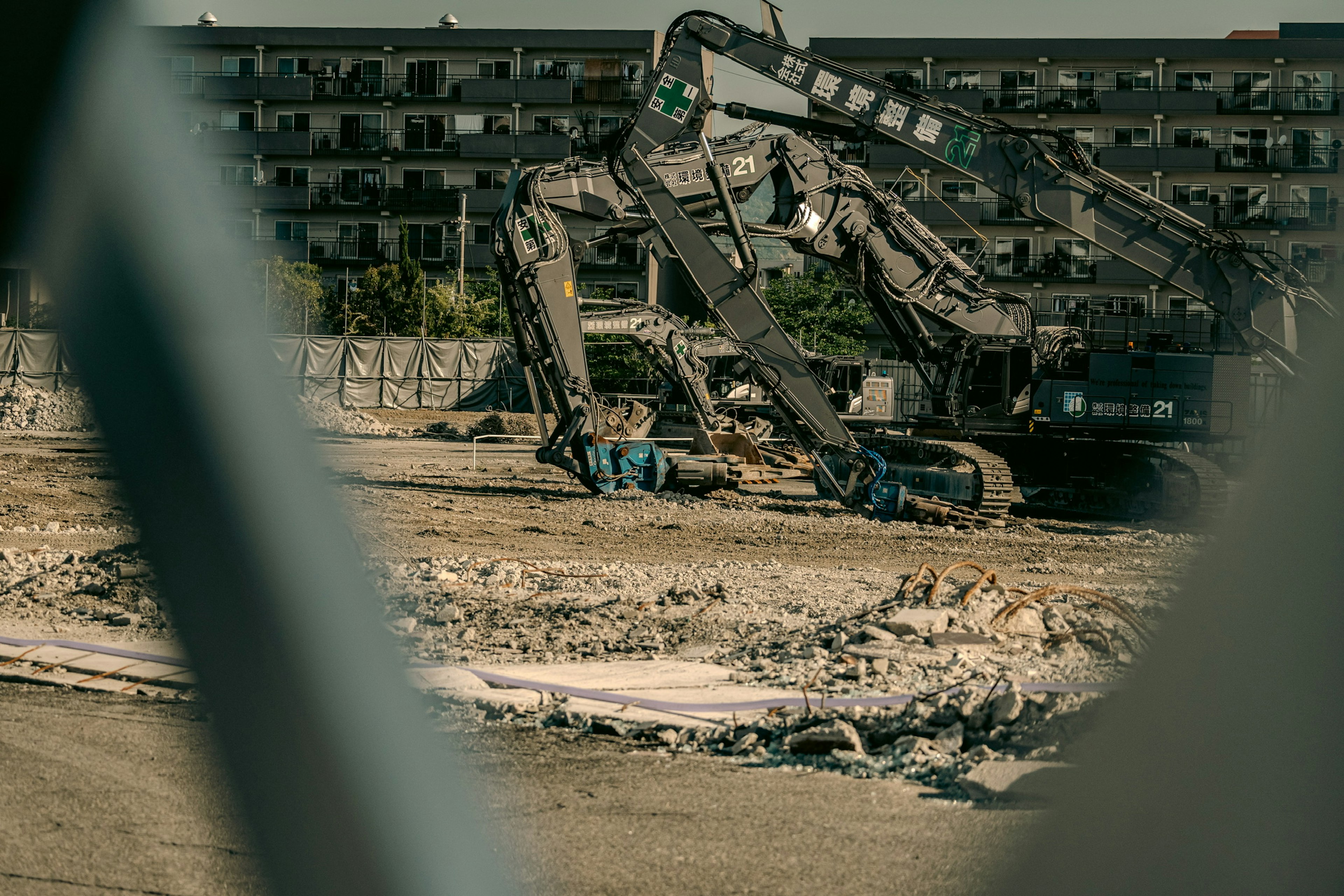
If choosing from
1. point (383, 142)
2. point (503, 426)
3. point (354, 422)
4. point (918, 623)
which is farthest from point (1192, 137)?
point (918, 623)

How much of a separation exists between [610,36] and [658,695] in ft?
201

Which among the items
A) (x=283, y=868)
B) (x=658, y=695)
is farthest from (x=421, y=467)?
(x=283, y=868)

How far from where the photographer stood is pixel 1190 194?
60.4 meters

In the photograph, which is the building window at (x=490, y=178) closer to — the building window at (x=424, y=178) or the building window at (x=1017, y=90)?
the building window at (x=424, y=178)

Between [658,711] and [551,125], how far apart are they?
6164cm

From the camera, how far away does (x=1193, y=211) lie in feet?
193

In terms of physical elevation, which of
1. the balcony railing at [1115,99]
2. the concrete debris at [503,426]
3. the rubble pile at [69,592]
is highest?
the balcony railing at [1115,99]

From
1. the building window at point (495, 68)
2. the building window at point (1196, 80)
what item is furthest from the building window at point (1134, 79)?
the building window at point (495, 68)

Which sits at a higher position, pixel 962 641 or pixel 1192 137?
pixel 1192 137

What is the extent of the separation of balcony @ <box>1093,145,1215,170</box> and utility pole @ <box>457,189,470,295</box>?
31581 mm

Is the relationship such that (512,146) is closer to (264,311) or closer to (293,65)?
(293,65)

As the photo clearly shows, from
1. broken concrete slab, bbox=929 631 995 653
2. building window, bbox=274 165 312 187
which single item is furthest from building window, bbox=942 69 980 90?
broken concrete slab, bbox=929 631 995 653

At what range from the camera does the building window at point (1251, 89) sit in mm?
59375

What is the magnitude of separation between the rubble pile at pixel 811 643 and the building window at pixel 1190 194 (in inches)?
2102
